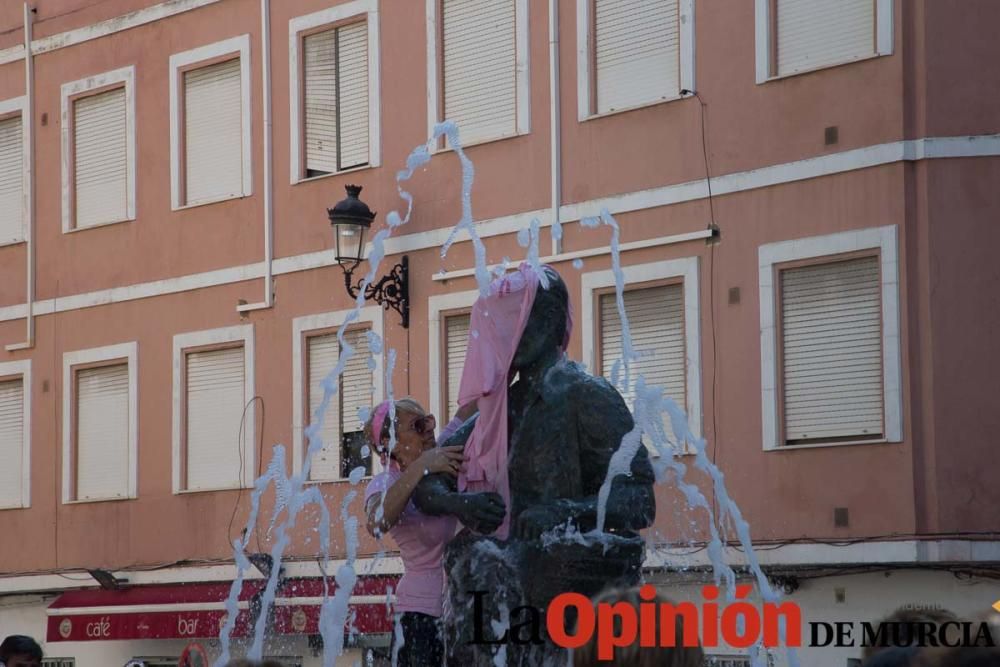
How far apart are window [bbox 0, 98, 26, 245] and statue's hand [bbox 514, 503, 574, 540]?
69.2ft

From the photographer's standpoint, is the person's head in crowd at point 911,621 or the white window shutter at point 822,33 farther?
the white window shutter at point 822,33

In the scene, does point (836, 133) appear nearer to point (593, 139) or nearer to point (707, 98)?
point (707, 98)

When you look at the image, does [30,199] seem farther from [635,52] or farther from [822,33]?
[822,33]

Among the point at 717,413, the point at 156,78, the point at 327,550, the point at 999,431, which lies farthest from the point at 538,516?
the point at 156,78

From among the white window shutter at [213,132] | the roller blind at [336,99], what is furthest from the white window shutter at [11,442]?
the roller blind at [336,99]

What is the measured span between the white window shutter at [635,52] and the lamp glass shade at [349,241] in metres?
2.68

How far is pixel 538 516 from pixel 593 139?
45.2 ft

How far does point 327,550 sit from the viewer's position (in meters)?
23.7

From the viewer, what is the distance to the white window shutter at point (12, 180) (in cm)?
2800

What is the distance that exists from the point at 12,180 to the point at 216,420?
16.1ft

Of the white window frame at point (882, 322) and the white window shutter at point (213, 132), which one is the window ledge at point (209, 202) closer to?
the white window shutter at point (213, 132)

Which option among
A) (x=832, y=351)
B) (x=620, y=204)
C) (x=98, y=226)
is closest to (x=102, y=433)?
(x=98, y=226)

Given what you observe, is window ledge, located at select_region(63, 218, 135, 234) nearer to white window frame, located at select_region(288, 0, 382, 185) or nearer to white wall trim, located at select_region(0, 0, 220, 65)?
white wall trim, located at select_region(0, 0, 220, 65)

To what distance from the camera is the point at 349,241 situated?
72.4ft
